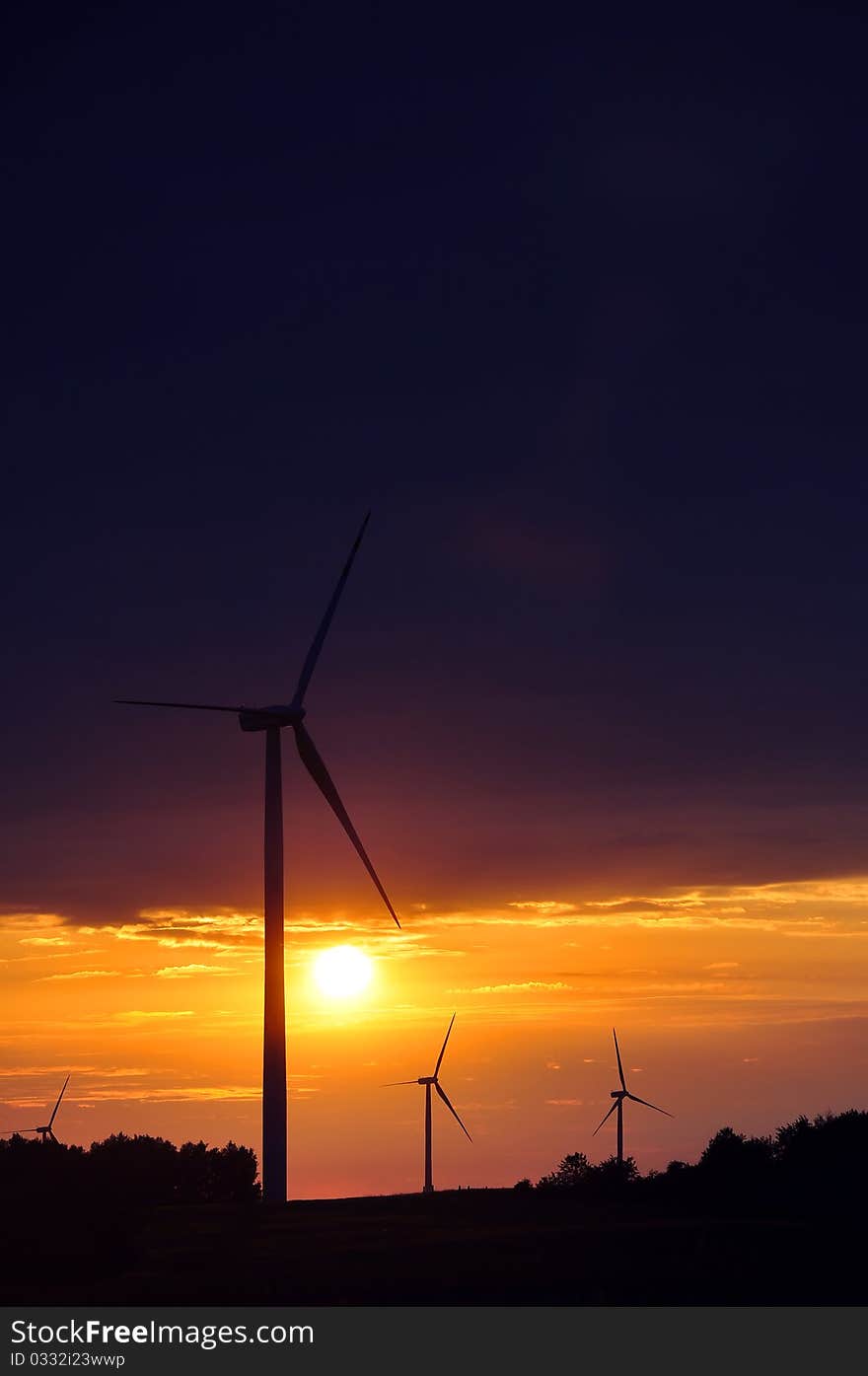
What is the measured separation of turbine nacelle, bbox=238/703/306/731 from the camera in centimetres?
13350

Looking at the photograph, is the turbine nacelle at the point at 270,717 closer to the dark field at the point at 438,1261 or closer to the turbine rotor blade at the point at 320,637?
the turbine rotor blade at the point at 320,637

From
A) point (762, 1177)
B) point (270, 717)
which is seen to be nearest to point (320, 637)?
point (270, 717)

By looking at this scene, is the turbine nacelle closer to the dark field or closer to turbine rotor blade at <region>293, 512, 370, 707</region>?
turbine rotor blade at <region>293, 512, 370, 707</region>

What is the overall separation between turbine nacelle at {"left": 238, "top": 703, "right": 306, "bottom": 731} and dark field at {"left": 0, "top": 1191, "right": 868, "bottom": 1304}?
138 feet

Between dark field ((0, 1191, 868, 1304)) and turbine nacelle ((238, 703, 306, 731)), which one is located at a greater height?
turbine nacelle ((238, 703, 306, 731))

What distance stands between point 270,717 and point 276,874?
1587 centimetres

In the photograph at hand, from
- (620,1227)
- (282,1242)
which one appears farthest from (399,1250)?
(620,1227)

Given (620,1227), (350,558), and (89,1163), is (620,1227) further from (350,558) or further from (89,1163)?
(350,558)

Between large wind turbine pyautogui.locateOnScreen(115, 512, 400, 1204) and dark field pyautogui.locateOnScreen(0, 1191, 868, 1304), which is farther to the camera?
large wind turbine pyautogui.locateOnScreen(115, 512, 400, 1204)

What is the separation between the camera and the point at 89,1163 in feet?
396

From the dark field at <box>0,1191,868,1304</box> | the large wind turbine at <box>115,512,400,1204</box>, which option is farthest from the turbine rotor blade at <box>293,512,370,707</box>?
the dark field at <box>0,1191,868,1304</box>

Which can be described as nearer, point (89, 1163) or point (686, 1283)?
point (686, 1283)
